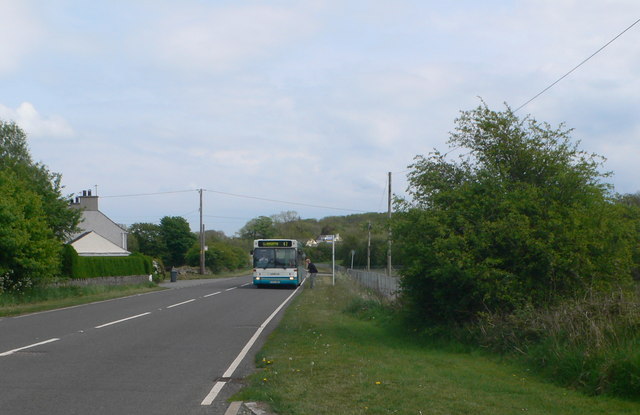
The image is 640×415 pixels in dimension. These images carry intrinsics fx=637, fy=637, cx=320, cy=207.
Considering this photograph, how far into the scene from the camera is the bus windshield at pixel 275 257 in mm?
38156

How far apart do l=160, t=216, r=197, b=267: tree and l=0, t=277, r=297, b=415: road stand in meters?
76.6

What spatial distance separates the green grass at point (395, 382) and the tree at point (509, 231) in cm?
126

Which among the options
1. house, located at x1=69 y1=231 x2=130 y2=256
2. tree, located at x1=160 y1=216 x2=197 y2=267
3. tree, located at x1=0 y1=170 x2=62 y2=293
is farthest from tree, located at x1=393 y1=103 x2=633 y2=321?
tree, located at x1=160 y1=216 x2=197 y2=267

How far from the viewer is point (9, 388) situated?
27.2ft

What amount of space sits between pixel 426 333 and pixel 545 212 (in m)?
3.34

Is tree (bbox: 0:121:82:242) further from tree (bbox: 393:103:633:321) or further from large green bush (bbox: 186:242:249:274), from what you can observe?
large green bush (bbox: 186:242:249:274)

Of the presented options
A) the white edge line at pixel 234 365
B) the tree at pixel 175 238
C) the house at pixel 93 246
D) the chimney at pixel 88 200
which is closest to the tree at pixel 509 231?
the white edge line at pixel 234 365

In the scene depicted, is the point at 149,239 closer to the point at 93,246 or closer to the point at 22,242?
the point at 93,246

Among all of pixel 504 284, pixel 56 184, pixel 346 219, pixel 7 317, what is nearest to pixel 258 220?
pixel 346 219

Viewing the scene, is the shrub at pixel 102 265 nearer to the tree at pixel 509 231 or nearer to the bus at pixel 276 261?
the bus at pixel 276 261

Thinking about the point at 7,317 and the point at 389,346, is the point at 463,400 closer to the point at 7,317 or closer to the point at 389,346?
the point at 389,346

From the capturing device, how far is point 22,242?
24938 millimetres

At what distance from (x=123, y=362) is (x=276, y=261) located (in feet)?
91.1

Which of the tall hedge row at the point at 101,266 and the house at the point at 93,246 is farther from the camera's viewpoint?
the house at the point at 93,246
